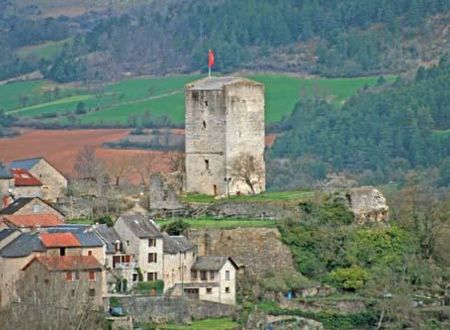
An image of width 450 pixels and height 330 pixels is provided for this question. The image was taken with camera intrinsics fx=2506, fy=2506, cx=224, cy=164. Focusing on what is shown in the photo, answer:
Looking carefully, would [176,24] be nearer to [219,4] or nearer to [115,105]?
[219,4]

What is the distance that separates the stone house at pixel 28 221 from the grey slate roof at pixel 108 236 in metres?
1.87

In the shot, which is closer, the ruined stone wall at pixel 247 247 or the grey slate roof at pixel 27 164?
the ruined stone wall at pixel 247 247

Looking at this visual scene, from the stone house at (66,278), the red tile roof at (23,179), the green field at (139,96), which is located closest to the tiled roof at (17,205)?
the red tile roof at (23,179)

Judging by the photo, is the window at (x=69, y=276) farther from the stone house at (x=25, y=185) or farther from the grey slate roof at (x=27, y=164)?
the grey slate roof at (x=27, y=164)

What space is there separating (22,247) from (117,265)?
311cm

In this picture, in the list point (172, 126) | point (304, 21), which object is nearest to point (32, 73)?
point (304, 21)

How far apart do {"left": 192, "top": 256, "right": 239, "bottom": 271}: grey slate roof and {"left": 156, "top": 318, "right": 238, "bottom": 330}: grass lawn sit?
212 cm

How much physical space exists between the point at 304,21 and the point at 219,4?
1498 centimetres

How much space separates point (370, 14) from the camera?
154375 millimetres

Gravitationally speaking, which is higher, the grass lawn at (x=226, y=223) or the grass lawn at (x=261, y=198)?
the grass lawn at (x=261, y=198)

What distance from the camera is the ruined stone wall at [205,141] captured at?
258 feet

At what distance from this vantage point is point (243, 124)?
79000mm

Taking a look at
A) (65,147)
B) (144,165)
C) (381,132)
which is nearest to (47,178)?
(144,165)

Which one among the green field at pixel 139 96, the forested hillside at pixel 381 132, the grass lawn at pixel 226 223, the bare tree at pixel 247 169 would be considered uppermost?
the green field at pixel 139 96
